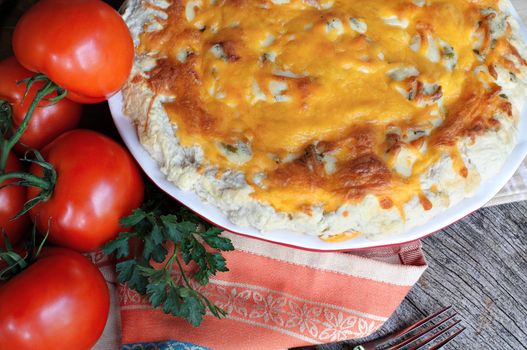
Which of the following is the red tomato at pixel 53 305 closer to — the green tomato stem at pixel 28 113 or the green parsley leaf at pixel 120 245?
the green parsley leaf at pixel 120 245

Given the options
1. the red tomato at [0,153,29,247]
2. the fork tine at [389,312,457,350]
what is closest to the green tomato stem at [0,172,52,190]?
the red tomato at [0,153,29,247]

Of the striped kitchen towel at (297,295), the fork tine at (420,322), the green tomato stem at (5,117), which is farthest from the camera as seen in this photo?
the fork tine at (420,322)

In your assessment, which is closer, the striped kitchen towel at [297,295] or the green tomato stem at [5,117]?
the green tomato stem at [5,117]

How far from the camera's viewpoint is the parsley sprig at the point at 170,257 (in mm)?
1979

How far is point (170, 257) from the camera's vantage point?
209cm

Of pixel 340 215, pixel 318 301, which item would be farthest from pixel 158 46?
pixel 318 301

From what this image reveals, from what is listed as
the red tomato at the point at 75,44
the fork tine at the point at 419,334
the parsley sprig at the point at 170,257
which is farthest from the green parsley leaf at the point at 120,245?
the fork tine at the point at 419,334

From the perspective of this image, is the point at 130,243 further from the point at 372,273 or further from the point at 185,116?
the point at 372,273

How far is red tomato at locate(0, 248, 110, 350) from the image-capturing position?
1.78 metres

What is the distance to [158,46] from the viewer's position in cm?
210

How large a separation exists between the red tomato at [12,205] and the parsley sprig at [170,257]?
0.34 metres

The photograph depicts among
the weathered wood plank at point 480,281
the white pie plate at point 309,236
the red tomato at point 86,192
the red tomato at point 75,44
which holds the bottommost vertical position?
the weathered wood plank at point 480,281

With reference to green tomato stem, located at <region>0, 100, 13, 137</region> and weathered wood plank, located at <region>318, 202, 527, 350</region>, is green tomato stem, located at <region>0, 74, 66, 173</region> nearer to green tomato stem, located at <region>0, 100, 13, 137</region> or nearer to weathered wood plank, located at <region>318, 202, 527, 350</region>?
green tomato stem, located at <region>0, 100, 13, 137</region>

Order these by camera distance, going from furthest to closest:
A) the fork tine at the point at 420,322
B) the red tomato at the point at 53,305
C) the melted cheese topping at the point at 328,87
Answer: the fork tine at the point at 420,322 < the melted cheese topping at the point at 328,87 < the red tomato at the point at 53,305
